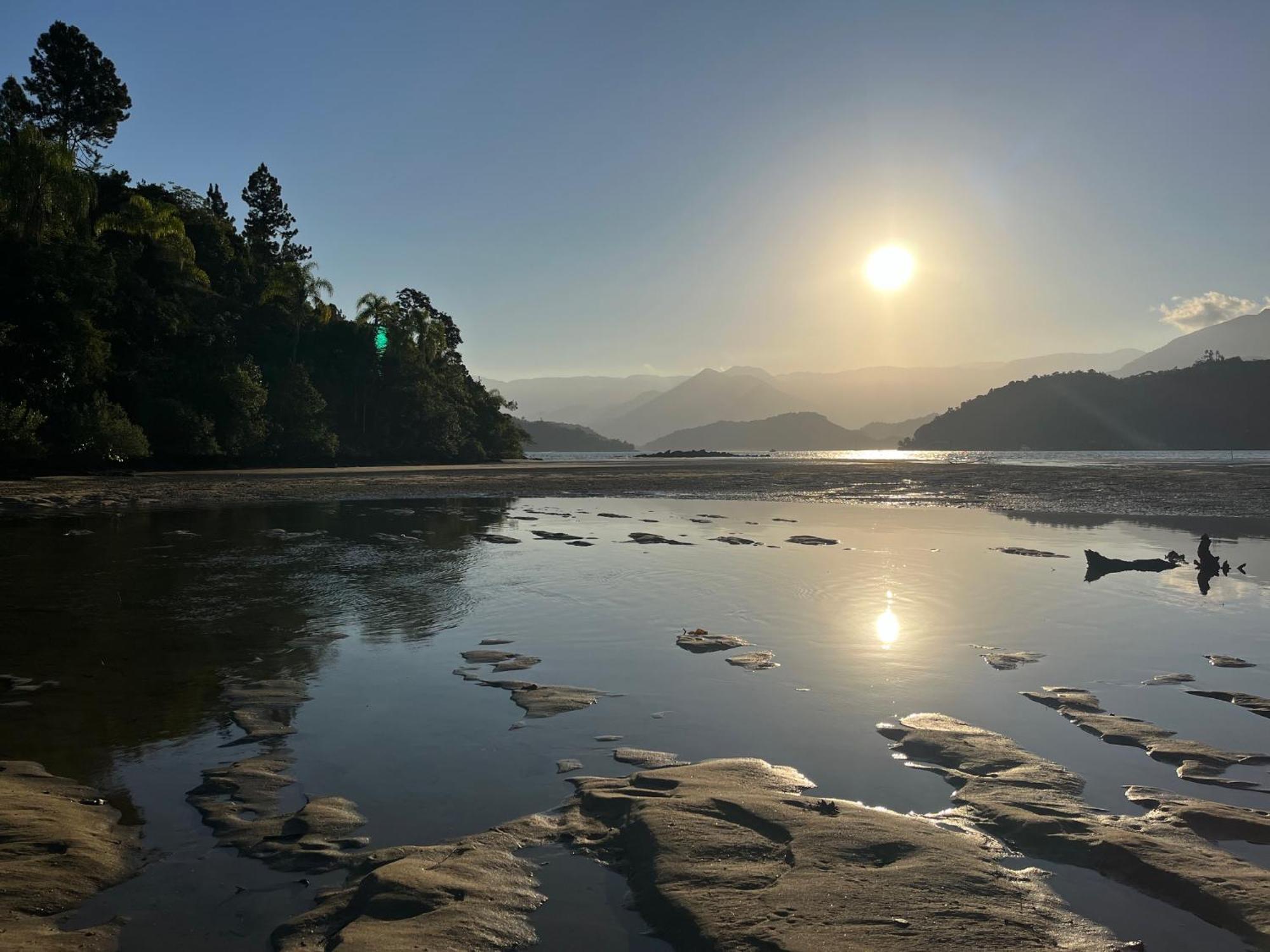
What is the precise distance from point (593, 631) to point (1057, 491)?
44.2 meters

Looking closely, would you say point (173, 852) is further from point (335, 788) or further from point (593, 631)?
point (593, 631)

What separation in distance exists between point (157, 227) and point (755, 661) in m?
62.0

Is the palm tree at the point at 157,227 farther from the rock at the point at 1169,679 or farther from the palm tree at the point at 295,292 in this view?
the rock at the point at 1169,679

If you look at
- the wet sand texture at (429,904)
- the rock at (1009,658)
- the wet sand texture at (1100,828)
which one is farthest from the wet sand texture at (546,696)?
the rock at (1009,658)

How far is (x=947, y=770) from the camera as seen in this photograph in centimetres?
667

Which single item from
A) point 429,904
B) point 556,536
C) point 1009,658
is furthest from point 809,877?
point 556,536

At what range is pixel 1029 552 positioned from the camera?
70.7 feet

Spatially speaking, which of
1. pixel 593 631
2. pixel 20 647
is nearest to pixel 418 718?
pixel 593 631

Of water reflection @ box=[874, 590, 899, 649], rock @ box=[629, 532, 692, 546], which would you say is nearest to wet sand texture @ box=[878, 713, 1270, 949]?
water reflection @ box=[874, 590, 899, 649]

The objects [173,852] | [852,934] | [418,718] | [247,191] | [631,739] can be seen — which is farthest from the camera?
[247,191]

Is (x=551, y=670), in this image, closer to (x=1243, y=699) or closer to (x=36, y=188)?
(x=1243, y=699)

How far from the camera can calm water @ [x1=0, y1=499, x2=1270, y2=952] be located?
5.16 meters

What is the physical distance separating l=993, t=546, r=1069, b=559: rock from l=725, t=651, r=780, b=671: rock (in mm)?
13573

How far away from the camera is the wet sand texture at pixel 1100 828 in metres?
4.53
